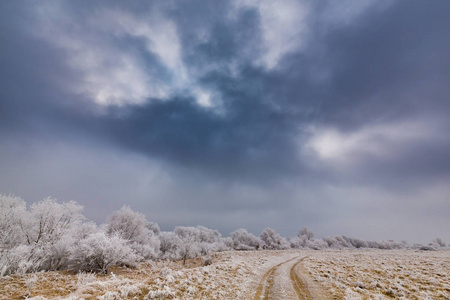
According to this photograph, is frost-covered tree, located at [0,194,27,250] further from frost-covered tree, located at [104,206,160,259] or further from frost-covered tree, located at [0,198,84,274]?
frost-covered tree, located at [104,206,160,259]

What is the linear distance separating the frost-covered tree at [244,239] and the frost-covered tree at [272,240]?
4.43 meters

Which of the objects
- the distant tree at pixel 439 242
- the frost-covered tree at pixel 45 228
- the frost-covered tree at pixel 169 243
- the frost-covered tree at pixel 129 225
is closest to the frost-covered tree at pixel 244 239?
the frost-covered tree at pixel 169 243

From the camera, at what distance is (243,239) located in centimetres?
8131

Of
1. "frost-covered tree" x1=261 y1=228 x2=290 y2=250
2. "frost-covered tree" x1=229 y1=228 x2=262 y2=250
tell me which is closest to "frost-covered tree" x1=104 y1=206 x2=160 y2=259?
"frost-covered tree" x1=229 y1=228 x2=262 y2=250

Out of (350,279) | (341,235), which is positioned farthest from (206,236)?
(341,235)

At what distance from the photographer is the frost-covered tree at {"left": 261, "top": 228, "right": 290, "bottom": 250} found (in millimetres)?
83000

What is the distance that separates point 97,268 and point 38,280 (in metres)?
7.43

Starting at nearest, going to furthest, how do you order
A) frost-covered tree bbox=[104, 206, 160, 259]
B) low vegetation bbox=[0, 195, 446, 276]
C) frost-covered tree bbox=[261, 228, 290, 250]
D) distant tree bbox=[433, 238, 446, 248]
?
1. low vegetation bbox=[0, 195, 446, 276]
2. frost-covered tree bbox=[104, 206, 160, 259]
3. frost-covered tree bbox=[261, 228, 290, 250]
4. distant tree bbox=[433, 238, 446, 248]

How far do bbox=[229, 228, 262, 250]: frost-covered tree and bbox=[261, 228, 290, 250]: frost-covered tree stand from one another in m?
4.43

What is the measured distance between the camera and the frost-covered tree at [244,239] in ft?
251

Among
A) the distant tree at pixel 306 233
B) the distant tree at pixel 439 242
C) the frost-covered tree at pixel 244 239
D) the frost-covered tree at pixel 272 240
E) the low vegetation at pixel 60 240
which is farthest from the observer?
the distant tree at pixel 306 233

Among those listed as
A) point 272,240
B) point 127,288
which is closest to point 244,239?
point 272,240

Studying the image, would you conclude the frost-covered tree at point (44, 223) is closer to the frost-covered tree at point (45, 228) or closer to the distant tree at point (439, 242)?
the frost-covered tree at point (45, 228)

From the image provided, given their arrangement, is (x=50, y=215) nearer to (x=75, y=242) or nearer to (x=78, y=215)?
(x=78, y=215)
